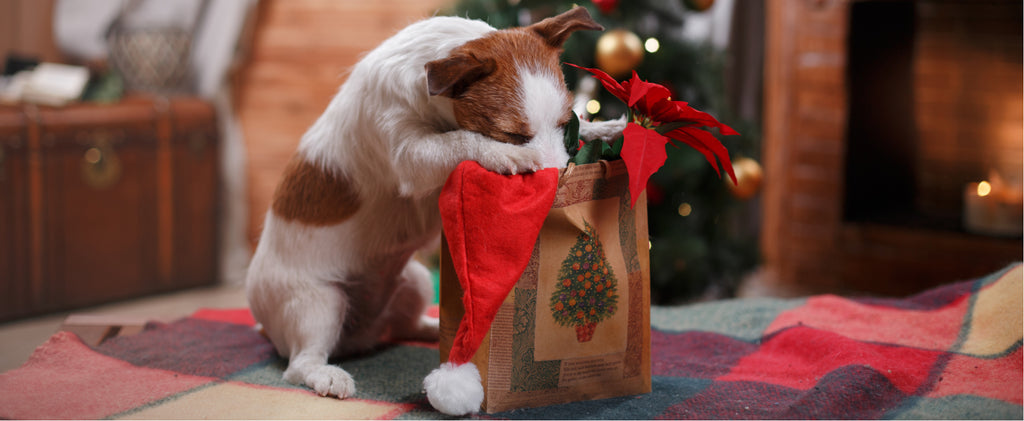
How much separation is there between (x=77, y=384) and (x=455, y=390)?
67 cm

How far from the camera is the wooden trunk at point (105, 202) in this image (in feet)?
8.64

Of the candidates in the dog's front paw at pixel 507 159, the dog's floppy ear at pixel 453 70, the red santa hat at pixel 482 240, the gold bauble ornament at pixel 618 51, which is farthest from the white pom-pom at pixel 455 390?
the gold bauble ornament at pixel 618 51

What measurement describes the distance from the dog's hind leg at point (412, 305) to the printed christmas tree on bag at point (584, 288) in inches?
17.7

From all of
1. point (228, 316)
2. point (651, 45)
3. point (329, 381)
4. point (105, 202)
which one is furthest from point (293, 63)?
point (329, 381)

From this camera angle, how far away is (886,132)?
303 centimetres

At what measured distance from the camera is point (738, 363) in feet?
4.88

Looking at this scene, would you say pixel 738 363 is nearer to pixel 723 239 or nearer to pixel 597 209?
pixel 597 209

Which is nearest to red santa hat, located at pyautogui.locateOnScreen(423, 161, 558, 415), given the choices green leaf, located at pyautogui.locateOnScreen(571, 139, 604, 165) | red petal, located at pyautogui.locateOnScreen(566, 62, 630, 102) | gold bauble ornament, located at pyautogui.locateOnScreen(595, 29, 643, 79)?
green leaf, located at pyautogui.locateOnScreen(571, 139, 604, 165)

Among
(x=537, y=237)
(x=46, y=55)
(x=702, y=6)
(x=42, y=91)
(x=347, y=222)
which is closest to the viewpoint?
(x=537, y=237)

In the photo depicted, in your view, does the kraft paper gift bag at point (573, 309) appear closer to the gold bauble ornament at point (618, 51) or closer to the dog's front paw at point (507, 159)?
the dog's front paw at point (507, 159)

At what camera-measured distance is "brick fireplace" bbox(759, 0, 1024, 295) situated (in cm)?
280

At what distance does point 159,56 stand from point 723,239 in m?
2.25

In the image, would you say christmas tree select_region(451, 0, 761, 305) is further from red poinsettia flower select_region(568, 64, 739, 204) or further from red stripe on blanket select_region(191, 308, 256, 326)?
red stripe on blanket select_region(191, 308, 256, 326)

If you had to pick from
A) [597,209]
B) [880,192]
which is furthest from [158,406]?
[880,192]
